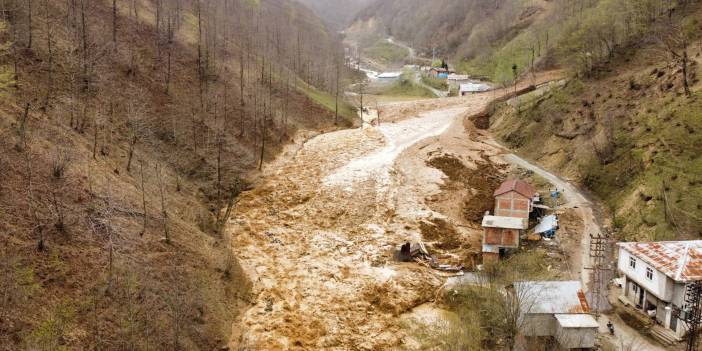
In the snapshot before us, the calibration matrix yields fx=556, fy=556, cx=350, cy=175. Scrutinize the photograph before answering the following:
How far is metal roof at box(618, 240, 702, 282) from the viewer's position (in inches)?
1112

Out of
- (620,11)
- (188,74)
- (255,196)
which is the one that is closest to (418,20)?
(620,11)

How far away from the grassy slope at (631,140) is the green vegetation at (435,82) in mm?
46152

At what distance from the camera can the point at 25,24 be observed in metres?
48.5

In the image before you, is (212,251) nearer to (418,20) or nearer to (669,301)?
(669,301)

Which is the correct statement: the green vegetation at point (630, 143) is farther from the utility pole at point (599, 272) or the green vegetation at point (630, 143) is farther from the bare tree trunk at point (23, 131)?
the bare tree trunk at point (23, 131)

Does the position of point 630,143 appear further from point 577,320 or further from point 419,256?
point 577,320

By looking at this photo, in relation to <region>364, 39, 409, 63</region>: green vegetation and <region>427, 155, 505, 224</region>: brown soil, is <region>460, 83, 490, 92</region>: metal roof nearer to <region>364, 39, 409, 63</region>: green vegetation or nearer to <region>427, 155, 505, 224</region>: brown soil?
<region>427, 155, 505, 224</region>: brown soil

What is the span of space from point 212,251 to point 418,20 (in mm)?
168672

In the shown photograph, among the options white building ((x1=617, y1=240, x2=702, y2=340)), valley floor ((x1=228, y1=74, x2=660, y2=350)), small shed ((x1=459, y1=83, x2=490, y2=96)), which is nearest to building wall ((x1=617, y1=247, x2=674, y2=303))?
white building ((x1=617, y1=240, x2=702, y2=340))

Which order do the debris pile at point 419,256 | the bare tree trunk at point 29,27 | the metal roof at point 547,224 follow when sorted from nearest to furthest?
the debris pile at point 419,256
the metal roof at point 547,224
the bare tree trunk at point 29,27

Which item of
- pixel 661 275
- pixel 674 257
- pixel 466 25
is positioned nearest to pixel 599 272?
pixel 674 257

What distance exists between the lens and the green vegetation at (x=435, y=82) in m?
117

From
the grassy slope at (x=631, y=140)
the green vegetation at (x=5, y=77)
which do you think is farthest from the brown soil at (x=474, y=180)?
the green vegetation at (x=5, y=77)

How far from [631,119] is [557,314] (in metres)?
30.4
